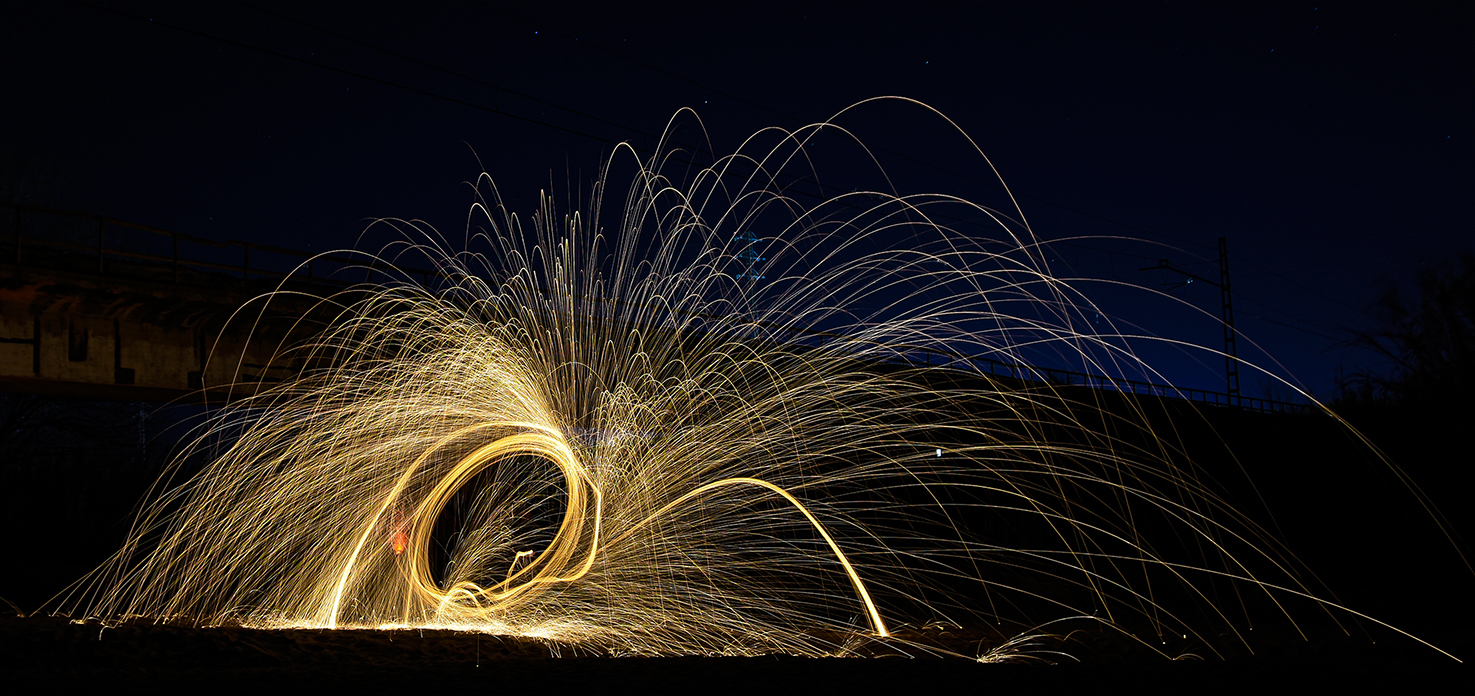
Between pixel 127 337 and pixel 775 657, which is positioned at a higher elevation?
pixel 127 337

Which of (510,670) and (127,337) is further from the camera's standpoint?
(127,337)

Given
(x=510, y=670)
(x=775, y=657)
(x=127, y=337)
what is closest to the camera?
(x=510, y=670)

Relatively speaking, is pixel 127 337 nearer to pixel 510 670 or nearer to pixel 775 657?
pixel 510 670

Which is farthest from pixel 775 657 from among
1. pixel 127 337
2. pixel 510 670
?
pixel 127 337

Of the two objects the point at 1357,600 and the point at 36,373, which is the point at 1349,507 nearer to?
the point at 1357,600

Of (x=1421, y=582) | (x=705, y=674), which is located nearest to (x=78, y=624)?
(x=705, y=674)

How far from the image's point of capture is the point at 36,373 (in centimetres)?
1506

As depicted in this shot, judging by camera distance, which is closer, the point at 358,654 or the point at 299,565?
the point at 358,654

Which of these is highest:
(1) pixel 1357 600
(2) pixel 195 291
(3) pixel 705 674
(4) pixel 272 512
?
(2) pixel 195 291

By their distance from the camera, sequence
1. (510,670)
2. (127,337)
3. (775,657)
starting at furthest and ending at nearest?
(127,337) < (775,657) < (510,670)

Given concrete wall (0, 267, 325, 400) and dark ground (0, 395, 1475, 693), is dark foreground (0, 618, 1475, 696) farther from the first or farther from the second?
concrete wall (0, 267, 325, 400)

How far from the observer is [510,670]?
782 cm

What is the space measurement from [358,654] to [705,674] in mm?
3071

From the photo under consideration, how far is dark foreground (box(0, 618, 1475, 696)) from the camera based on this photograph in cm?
658
